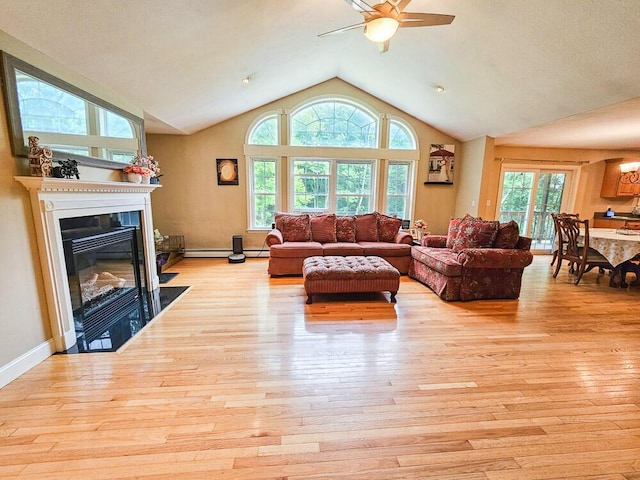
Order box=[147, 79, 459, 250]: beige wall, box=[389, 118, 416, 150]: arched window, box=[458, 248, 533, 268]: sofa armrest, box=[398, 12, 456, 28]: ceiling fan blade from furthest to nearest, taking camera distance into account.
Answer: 1. box=[389, 118, 416, 150]: arched window
2. box=[147, 79, 459, 250]: beige wall
3. box=[458, 248, 533, 268]: sofa armrest
4. box=[398, 12, 456, 28]: ceiling fan blade

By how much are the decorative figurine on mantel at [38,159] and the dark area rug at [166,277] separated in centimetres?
225

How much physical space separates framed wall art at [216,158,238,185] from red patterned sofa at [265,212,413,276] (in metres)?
1.36

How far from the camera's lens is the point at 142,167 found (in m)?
3.34

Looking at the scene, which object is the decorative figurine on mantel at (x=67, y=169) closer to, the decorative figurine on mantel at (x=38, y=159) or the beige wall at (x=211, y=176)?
the decorative figurine on mantel at (x=38, y=159)

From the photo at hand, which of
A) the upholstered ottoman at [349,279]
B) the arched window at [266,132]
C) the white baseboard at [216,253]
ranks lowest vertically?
the white baseboard at [216,253]

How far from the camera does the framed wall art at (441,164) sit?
5.68 metres

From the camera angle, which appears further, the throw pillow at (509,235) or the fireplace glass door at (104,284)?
the throw pillow at (509,235)

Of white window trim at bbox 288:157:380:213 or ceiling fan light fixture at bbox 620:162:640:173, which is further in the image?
white window trim at bbox 288:157:380:213

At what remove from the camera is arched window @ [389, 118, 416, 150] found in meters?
5.63

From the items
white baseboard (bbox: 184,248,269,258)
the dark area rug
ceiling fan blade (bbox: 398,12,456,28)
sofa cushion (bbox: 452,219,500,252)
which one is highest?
ceiling fan blade (bbox: 398,12,456,28)

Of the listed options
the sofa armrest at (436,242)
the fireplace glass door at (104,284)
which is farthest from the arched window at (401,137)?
the fireplace glass door at (104,284)

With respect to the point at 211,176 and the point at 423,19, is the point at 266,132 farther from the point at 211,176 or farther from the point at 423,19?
the point at 423,19

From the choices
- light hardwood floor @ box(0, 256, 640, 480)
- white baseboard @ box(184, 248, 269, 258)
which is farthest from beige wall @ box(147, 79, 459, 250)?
light hardwood floor @ box(0, 256, 640, 480)

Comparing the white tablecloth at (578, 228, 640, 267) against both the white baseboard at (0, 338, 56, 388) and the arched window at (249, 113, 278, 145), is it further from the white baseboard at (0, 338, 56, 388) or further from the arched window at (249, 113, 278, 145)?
the white baseboard at (0, 338, 56, 388)
